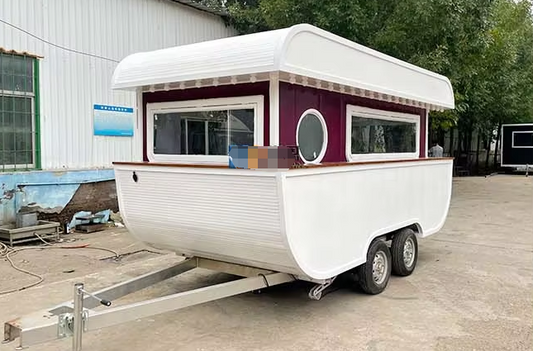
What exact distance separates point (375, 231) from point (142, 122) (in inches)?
111

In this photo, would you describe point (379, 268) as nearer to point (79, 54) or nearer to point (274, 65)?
point (274, 65)

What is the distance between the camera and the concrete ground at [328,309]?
418 centimetres

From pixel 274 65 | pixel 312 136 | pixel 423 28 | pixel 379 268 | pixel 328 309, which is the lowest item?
pixel 328 309

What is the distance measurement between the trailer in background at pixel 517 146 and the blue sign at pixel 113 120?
66.8 ft

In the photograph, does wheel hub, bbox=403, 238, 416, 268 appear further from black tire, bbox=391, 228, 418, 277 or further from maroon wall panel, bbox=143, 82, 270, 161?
maroon wall panel, bbox=143, 82, 270, 161

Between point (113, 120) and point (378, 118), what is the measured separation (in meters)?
6.55

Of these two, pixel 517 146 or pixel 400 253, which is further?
pixel 517 146

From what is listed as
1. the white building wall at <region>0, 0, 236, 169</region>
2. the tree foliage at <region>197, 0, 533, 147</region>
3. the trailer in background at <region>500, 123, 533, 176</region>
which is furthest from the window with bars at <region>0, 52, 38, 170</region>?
the trailer in background at <region>500, 123, 533, 176</region>

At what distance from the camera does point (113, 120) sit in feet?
34.0

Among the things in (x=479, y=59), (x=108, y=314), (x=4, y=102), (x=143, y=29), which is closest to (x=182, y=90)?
(x=108, y=314)

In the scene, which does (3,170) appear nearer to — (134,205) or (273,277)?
(134,205)

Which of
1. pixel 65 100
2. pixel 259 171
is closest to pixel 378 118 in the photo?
pixel 259 171

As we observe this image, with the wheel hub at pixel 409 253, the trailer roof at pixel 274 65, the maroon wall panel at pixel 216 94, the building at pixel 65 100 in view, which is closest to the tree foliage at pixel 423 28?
the building at pixel 65 100

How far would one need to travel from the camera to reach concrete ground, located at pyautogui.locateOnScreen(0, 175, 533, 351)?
13.7 feet
